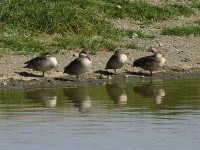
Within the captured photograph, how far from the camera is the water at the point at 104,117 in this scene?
12352mm

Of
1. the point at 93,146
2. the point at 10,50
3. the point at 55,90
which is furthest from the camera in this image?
the point at 10,50

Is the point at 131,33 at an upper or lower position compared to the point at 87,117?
upper

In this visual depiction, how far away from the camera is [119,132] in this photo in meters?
13.2

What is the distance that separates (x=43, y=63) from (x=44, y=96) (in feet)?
7.54

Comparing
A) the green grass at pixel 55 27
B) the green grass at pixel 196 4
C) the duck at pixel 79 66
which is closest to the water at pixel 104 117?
the duck at pixel 79 66

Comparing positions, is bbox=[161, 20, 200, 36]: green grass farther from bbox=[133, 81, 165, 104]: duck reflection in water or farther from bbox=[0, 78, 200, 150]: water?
bbox=[133, 81, 165, 104]: duck reflection in water

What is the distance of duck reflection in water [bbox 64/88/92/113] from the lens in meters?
15.8

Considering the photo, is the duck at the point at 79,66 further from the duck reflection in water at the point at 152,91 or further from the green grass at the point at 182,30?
the green grass at the point at 182,30

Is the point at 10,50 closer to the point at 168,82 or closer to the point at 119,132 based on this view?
the point at 168,82

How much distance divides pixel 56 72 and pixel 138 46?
13.7 feet

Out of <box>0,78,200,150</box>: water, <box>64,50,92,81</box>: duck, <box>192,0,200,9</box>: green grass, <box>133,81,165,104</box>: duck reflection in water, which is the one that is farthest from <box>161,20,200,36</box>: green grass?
<box>133,81,165,104</box>: duck reflection in water

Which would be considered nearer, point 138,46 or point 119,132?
point 119,132

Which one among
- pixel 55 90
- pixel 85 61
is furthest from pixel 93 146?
pixel 85 61

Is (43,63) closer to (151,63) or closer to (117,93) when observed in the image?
(117,93)
